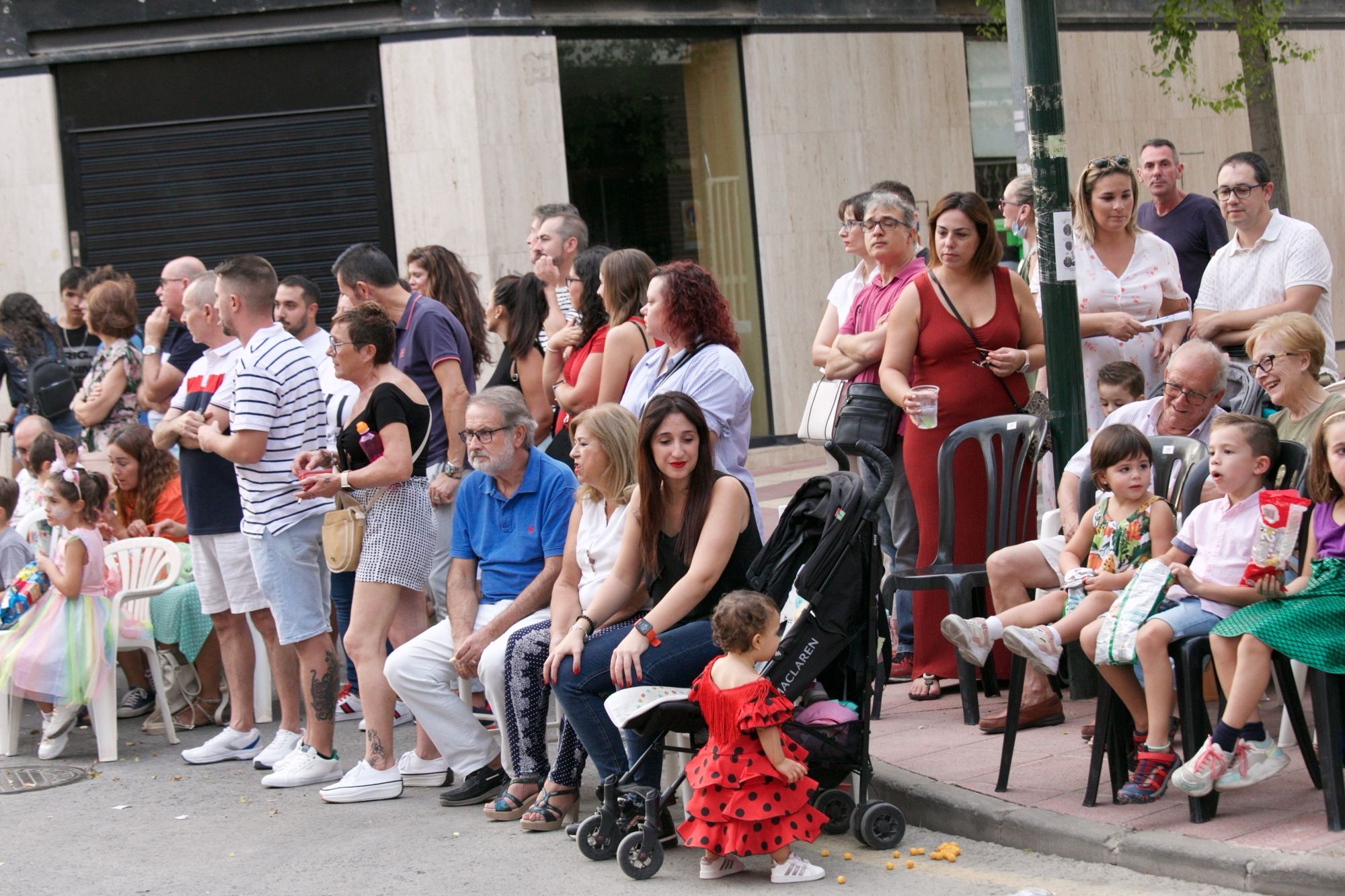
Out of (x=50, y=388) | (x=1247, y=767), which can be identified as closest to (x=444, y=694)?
(x=1247, y=767)

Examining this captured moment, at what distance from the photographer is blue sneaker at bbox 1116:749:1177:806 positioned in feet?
16.1

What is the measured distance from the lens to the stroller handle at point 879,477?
5242 millimetres

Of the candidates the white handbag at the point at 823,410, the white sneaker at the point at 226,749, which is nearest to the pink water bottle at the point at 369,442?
the white sneaker at the point at 226,749

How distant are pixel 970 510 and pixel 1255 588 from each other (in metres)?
1.88

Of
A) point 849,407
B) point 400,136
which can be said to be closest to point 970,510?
point 849,407

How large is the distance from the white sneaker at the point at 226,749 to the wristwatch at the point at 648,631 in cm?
274

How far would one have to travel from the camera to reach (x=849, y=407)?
23.6 feet

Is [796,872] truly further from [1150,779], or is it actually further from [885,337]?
[885,337]

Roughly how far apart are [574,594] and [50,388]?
5.55m

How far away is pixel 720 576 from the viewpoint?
5426mm

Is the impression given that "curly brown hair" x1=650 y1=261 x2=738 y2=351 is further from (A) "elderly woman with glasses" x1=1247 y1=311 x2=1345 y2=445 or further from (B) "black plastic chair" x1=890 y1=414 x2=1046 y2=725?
(A) "elderly woman with glasses" x1=1247 y1=311 x2=1345 y2=445

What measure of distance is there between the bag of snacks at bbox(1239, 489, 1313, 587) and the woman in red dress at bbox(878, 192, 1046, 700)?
1746mm

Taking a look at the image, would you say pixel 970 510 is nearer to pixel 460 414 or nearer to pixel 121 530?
pixel 460 414

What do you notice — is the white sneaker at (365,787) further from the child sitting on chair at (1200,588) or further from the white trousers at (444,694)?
the child sitting on chair at (1200,588)
